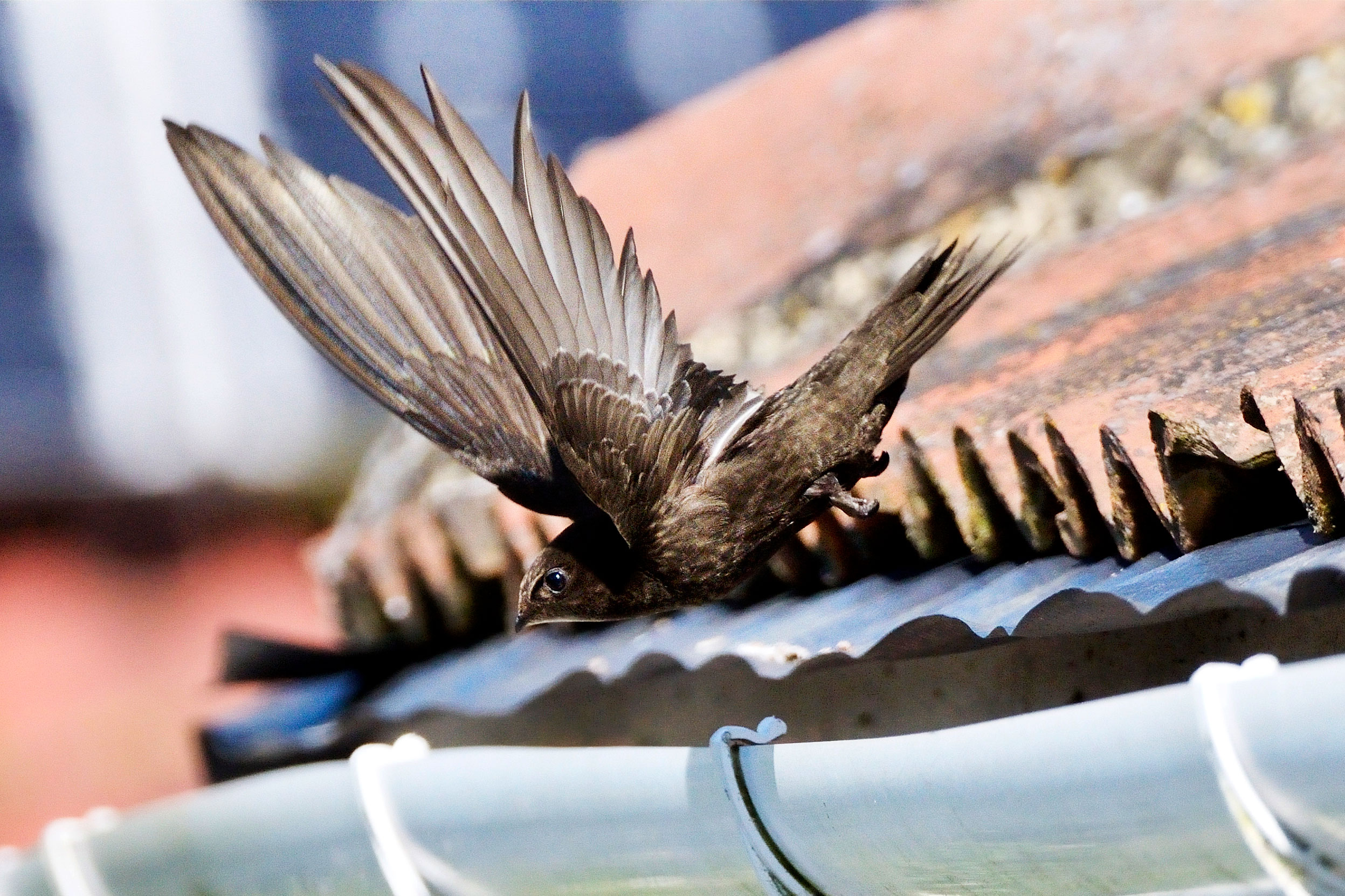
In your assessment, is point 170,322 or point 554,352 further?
point 170,322

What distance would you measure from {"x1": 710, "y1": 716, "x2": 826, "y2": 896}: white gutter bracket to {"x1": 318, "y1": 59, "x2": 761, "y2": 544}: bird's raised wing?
48 centimetres

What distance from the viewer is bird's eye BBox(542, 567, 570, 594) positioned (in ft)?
7.98

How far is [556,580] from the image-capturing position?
2443 mm

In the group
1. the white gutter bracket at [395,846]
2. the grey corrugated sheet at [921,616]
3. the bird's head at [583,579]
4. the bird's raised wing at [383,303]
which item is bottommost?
the white gutter bracket at [395,846]

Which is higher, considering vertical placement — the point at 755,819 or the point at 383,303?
the point at 383,303

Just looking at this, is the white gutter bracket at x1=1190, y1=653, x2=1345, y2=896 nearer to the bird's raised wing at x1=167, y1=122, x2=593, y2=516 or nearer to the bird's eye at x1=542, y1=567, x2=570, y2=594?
the bird's raised wing at x1=167, y1=122, x2=593, y2=516

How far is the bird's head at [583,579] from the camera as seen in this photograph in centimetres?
236

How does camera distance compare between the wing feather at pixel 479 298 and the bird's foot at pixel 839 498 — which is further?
the bird's foot at pixel 839 498

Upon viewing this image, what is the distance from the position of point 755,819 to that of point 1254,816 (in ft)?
2.04

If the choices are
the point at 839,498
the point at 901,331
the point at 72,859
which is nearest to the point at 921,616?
the point at 839,498

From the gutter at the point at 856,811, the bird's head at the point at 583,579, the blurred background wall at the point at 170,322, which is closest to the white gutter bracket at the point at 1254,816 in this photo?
the gutter at the point at 856,811

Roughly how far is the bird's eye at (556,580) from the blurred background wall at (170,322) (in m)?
5.36

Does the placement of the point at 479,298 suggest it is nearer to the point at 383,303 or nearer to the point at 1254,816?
the point at 383,303

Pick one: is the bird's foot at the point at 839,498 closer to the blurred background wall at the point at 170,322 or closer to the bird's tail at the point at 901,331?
the bird's tail at the point at 901,331
